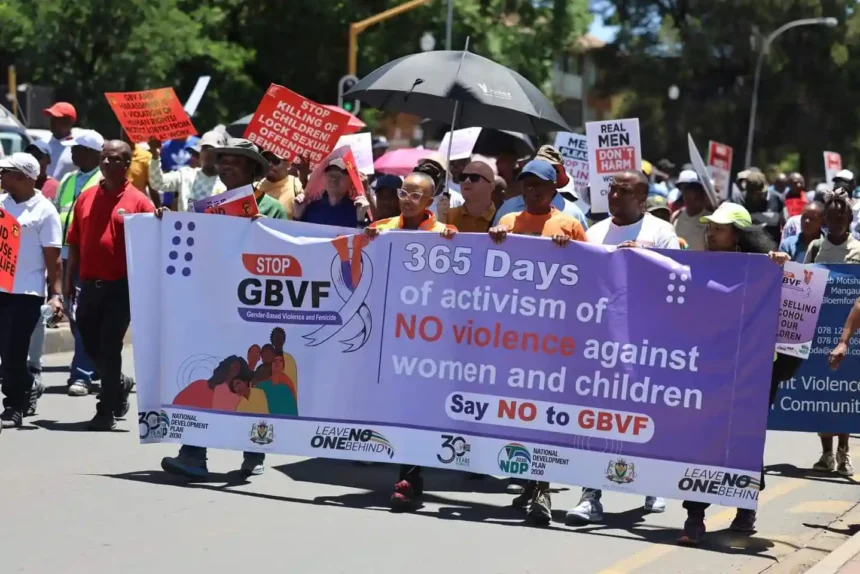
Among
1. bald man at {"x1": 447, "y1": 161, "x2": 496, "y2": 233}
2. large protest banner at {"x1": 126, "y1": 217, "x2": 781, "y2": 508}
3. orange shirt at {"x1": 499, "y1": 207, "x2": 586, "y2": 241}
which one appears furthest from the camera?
bald man at {"x1": 447, "y1": 161, "x2": 496, "y2": 233}

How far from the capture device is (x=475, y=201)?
8641 millimetres

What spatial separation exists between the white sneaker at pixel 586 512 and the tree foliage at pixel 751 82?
53.7m

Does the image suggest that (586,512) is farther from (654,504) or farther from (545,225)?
(545,225)

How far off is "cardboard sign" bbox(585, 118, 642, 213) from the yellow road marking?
16.1 feet

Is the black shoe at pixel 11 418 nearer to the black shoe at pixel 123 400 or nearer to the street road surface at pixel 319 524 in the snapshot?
the street road surface at pixel 319 524

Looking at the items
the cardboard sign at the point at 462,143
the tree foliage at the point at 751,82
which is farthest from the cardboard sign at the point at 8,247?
the tree foliage at the point at 751,82

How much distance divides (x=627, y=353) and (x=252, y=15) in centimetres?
3470

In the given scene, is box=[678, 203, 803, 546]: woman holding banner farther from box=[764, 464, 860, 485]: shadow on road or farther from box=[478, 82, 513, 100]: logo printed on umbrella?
box=[478, 82, 513, 100]: logo printed on umbrella

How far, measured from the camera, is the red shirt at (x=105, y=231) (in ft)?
30.7

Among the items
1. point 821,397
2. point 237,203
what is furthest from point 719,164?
point 237,203

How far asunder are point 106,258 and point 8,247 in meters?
0.68

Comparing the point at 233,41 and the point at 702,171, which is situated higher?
the point at 233,41

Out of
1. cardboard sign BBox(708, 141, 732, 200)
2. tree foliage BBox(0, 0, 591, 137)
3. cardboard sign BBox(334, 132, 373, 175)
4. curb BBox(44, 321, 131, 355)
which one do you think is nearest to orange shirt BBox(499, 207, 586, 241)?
cardboard sign BBox(334, 132, 373, 175)

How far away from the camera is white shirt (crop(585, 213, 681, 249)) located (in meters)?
7.86
